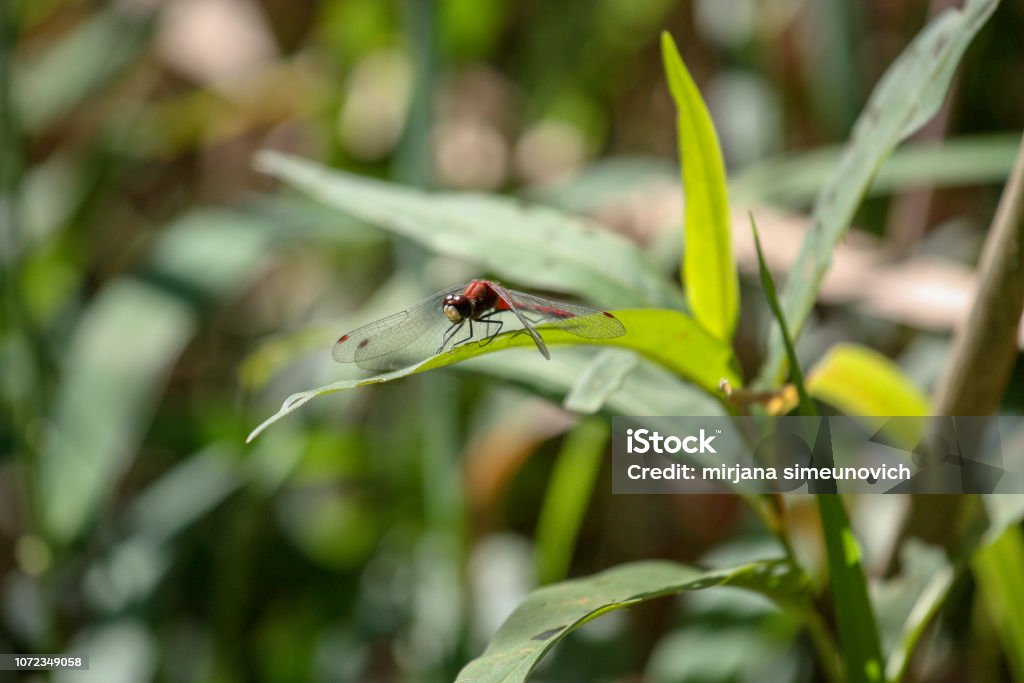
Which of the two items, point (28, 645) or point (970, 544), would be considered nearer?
point (970, 544)

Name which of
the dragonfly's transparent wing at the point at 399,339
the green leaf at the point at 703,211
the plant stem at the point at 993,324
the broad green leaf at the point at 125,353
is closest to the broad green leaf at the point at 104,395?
the broad green leaf at the point at 125,353

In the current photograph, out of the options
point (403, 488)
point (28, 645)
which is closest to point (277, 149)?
point (403, 488)

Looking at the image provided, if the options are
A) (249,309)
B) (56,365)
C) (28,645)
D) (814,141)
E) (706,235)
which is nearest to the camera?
(706,235)

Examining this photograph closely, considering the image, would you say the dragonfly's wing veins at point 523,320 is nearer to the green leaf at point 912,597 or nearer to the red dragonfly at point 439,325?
the red dragonfly at point 439,325

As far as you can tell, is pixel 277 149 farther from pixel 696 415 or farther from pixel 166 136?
pixel 696 415

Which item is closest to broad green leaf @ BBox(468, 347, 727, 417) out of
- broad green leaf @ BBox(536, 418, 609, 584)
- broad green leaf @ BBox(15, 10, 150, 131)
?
broad green leaf @ BBox(536, 418, 609, 584)

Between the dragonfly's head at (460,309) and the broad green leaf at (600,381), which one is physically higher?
the broad green leaf at (600,381)

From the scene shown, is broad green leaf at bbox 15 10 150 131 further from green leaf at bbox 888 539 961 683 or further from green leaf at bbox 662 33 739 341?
green leaf at bbox 888 539 961 683
